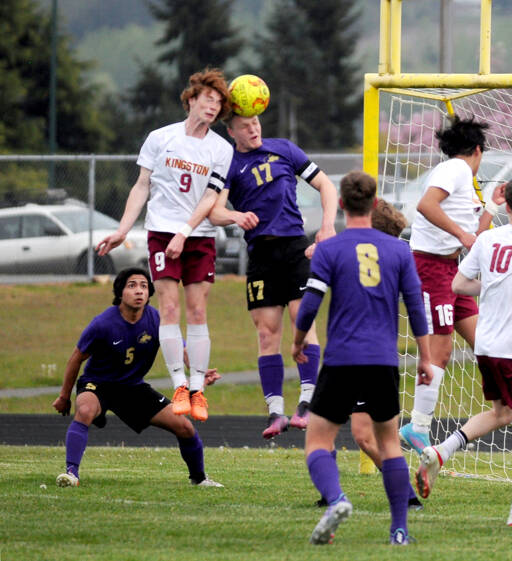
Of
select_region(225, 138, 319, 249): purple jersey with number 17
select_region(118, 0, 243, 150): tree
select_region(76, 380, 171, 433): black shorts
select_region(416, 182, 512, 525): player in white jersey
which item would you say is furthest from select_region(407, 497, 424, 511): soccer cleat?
select_region(118, 0, 243, 150): tree

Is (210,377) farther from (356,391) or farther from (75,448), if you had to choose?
(356,391)

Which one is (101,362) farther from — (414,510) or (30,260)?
(30,260)

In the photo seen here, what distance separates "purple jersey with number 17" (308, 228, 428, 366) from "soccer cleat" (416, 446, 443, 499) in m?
1.26

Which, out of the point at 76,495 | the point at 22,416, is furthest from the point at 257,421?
the point at 76,495

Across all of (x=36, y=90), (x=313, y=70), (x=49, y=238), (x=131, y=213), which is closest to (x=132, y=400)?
(x=131, y=213)

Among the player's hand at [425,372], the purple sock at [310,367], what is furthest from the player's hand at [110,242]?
the player's hand at [425,372]

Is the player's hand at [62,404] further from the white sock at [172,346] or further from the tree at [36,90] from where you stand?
the tree at [36,90]

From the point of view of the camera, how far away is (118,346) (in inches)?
380

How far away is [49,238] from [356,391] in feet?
58.2

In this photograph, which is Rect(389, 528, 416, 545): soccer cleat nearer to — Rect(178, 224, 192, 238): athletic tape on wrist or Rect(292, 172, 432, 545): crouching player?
Rect(292, 172, 432, 545): crouching player

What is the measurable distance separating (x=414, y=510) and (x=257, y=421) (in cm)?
783

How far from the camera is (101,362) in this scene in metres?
9.82

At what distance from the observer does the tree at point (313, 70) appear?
205ft

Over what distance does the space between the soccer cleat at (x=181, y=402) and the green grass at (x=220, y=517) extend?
1.98 ft
